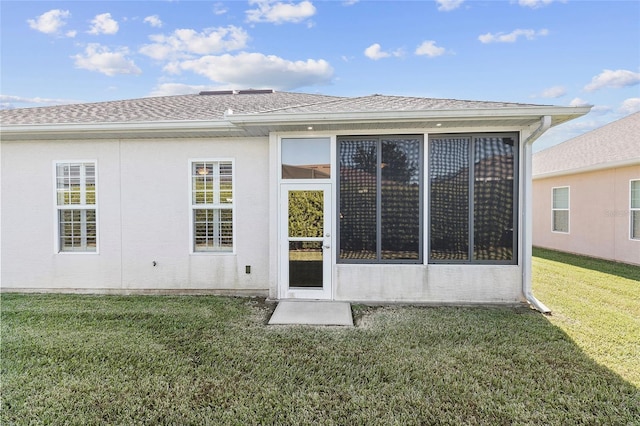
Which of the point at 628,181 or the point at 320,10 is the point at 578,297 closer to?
the point at 628,181

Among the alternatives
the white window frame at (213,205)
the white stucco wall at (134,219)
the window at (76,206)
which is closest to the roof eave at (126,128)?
the white stucco wall at (134,219)

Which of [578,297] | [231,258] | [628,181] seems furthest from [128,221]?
[628,181]

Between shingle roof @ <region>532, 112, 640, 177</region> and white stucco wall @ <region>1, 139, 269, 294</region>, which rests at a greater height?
shingle roof @ <region>532, 112, 640, 177</region>

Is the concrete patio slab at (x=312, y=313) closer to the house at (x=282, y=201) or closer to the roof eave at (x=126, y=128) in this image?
the house at (x=282, y=201)

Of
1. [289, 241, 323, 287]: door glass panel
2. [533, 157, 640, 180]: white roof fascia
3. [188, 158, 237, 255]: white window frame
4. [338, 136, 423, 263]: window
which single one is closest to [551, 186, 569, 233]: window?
[533, 157, 640, 180]: white roof fascia

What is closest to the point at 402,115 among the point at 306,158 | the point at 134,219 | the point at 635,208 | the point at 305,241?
the point at 306,158

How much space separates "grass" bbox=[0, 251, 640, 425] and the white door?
0.86 m

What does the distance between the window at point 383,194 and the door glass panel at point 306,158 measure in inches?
10.4

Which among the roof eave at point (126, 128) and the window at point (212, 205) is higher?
the roof eave at point (126, 128)

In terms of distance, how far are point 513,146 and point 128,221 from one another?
712 centimetres

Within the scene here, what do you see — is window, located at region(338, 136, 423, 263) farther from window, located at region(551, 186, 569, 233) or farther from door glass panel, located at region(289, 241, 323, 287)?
window, located at region(551, 186, 569, 233)

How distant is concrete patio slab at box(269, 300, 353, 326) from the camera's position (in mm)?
4574

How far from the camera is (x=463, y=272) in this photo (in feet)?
17.4

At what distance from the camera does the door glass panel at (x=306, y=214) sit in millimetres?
5465
